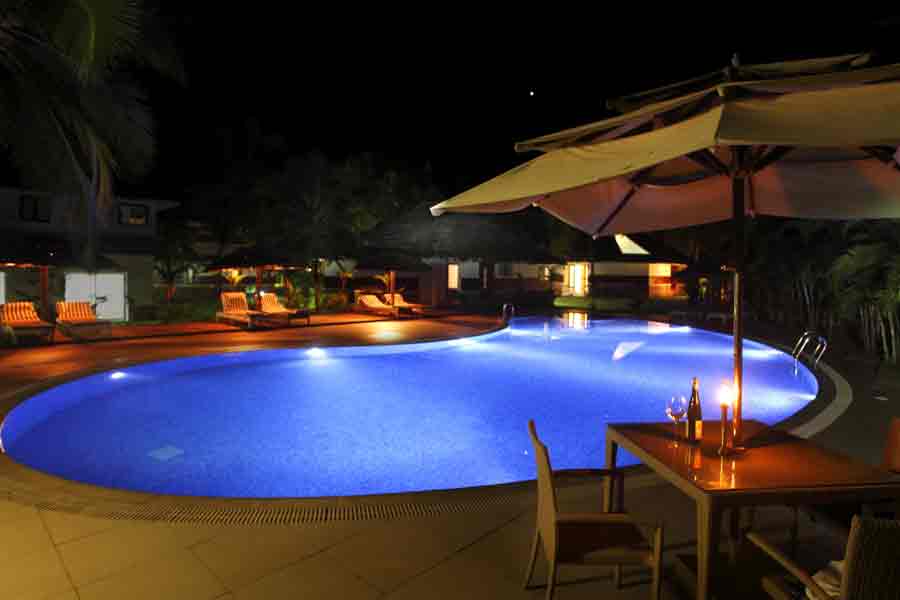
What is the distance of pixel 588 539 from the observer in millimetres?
2695

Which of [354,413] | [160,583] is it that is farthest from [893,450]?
[354,413]

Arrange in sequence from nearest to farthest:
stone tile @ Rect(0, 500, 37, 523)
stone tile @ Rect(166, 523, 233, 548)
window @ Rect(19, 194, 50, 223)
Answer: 1. stone tile @ Rect(166, 523, 233, 548)
2. stone tile @ Rect(0, 500, 37, 523)
3. window @ Rect(19, 194, 50, 223)

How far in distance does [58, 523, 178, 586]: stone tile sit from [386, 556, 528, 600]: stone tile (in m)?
1.43

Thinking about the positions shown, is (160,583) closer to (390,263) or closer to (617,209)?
(617,209)

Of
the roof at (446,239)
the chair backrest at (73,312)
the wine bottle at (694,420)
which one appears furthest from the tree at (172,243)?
the wine bottle at (694,420)

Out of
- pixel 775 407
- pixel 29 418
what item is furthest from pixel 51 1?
pixel 775 407

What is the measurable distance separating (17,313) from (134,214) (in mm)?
7519

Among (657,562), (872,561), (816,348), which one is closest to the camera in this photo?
(872,561)

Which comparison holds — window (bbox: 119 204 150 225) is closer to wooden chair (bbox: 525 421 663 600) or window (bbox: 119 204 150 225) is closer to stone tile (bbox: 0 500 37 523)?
stone tile (bbox: 0 500 37 523)

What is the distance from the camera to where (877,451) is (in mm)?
5117

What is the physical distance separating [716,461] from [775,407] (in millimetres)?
7086

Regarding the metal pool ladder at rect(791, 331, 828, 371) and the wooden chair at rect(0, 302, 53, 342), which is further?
the wooden chair at rect(0, 302, 53, 342)

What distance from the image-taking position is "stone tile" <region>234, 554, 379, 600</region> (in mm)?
2803

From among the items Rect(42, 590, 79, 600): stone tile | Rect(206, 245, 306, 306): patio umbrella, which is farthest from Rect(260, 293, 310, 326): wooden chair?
Rect(42, 590, 79, 600): stone tile
